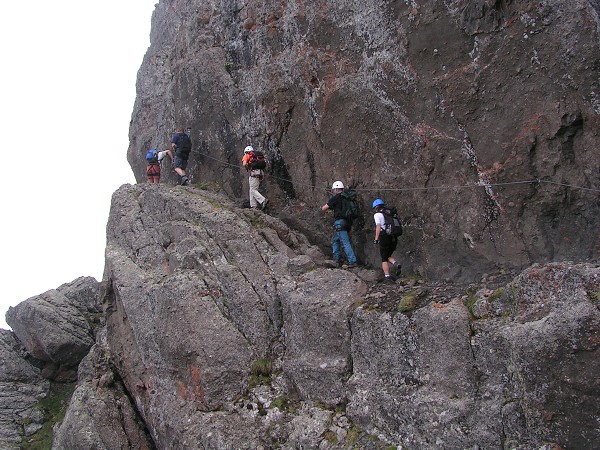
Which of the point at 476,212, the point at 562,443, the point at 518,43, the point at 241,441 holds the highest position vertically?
the point at 518,43

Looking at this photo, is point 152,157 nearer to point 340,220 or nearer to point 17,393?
point 340,220

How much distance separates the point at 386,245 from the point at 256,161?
6487mm

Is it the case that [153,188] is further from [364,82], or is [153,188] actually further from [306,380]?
[306,380]

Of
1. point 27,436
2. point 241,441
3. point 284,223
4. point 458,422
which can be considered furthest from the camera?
point 27,436

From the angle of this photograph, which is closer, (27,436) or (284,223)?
(284,223)

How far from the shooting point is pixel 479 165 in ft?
57.6

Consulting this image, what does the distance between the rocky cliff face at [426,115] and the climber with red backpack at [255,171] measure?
0.72 m

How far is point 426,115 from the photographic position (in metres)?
18.6

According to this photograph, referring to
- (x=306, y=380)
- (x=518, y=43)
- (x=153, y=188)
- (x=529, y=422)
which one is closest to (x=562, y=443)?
(x=529, y=422)

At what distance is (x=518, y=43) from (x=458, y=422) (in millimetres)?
10381

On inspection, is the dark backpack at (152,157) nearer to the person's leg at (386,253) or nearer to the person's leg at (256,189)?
the person's leg at (256,189)

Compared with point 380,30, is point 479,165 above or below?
below

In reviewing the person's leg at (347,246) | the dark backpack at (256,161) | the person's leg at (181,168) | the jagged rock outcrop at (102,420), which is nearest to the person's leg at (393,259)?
the person's leg at (347,246)

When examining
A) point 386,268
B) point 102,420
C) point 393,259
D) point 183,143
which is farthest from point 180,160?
point 386,268
